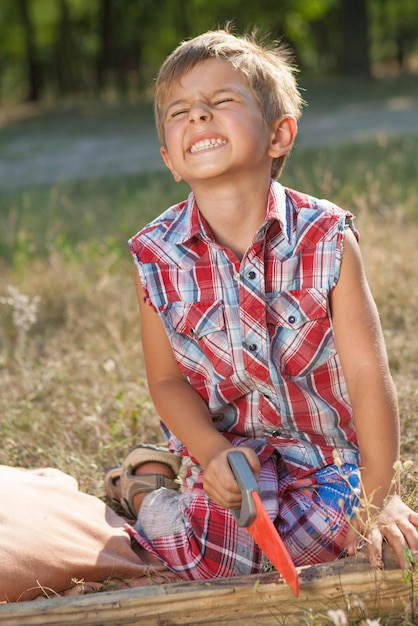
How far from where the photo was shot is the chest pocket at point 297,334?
244 cm

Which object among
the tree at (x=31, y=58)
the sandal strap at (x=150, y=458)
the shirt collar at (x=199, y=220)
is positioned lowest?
the sandal strap at (x=150, y=458)

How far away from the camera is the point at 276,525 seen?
243 cm

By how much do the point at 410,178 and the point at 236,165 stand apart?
16.8 feet

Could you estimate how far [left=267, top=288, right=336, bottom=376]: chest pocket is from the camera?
2.44 m

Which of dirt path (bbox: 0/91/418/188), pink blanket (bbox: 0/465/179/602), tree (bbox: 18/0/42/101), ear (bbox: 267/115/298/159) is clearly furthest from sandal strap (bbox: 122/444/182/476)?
tree (bbox: 18/0/42/101)

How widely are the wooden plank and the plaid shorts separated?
0.36 metres

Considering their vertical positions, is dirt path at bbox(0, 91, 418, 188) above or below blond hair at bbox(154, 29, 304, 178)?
above

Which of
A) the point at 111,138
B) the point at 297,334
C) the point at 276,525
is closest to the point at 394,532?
the point at 276,525

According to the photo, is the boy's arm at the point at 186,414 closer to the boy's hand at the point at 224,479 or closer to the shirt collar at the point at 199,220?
the boy's hand at the point at 224,479

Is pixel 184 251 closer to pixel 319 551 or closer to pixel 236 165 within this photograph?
pixel 236 165

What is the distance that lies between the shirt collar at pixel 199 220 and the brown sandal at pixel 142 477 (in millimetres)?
701

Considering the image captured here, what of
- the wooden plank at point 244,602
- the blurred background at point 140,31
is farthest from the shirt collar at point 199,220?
the blurred background at point 140,31

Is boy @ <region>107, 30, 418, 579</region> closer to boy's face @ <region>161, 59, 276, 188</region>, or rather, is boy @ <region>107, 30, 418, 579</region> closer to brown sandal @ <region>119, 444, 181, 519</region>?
boy's face @ <region>161, 59, 276, 188</region>

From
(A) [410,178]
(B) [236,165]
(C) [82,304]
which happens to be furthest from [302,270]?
(A) [410,178]
